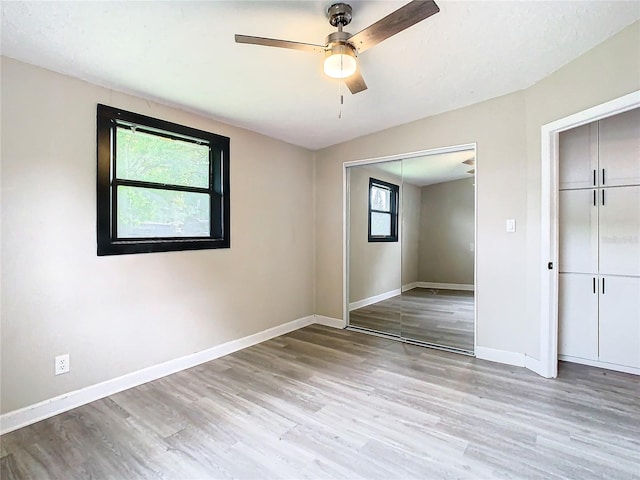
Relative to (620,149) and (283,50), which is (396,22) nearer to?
(283,50)

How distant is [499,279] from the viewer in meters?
3.18

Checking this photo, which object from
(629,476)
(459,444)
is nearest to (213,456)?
(459,444)

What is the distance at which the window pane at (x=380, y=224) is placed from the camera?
4238mm

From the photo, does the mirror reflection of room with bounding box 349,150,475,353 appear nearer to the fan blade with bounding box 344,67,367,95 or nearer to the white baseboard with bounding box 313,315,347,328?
the white baseboard with bounding box 313,315,347,328

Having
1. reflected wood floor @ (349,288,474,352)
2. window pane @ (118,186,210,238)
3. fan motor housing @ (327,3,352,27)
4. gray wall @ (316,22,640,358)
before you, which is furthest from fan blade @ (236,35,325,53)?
reflected wood floor @ (349,288,474,352)

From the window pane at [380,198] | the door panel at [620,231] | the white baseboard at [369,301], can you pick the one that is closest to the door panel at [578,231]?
the door panel at [620,231]

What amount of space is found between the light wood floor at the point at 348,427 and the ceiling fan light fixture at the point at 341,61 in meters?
2.22

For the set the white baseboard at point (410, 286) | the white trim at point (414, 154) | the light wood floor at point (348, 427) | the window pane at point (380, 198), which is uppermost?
the white trim at point (414, 154)

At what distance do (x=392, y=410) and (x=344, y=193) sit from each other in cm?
270

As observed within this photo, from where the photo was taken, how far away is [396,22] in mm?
1610

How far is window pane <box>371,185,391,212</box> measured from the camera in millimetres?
4168

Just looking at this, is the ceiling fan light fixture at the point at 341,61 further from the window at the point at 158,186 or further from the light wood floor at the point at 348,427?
the light wood floor at the point at 348,427

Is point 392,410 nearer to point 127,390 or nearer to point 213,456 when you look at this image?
point 213,456

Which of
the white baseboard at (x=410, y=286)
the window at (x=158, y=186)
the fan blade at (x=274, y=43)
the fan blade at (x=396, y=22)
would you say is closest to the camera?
the fan blade at (x=396, y=22)
